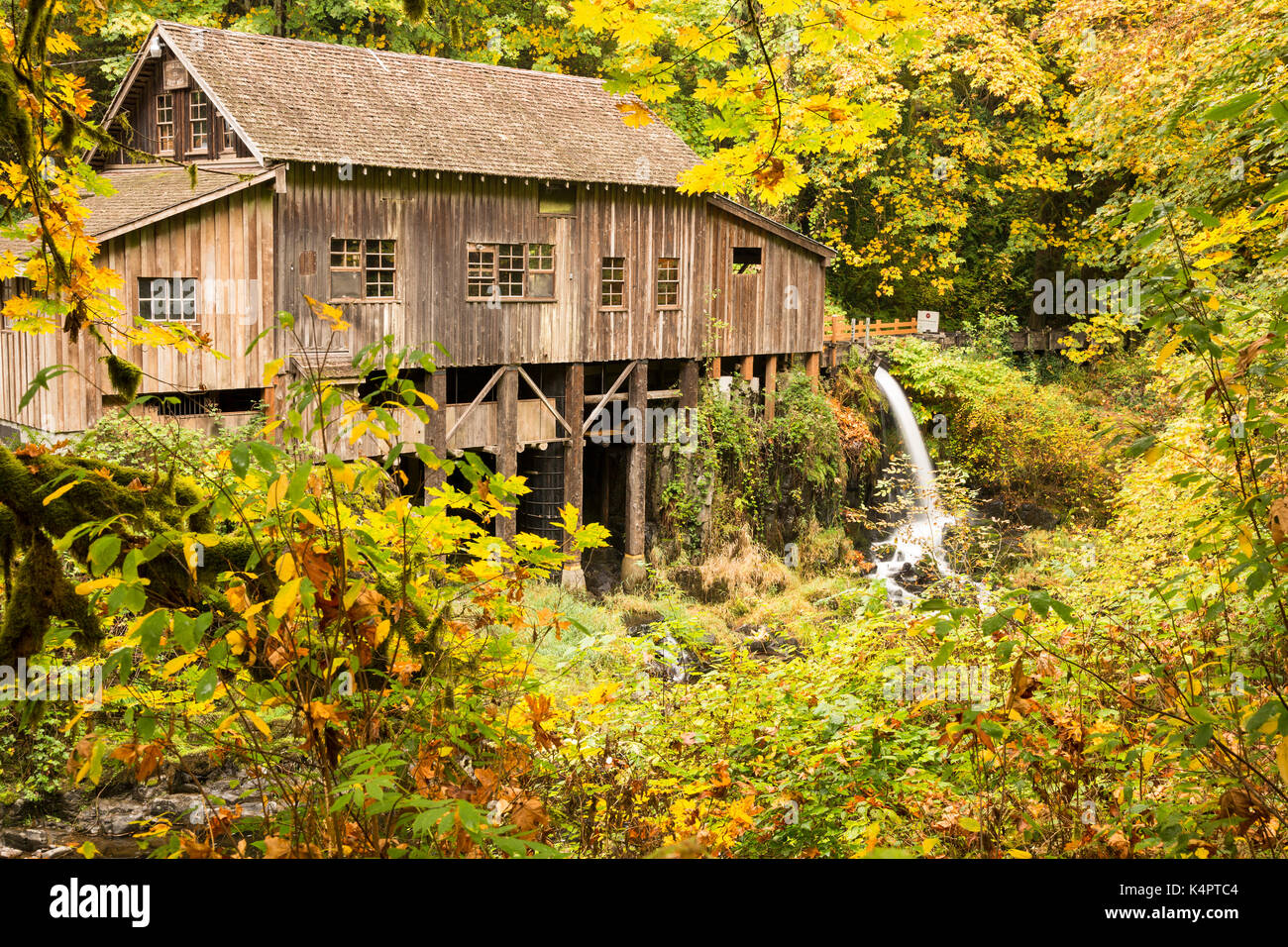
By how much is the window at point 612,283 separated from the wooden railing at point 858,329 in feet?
24.7

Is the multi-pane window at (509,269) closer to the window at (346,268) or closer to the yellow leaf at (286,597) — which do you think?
the window at (346,268)

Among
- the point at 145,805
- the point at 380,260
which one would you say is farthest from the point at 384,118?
the point at 145,805

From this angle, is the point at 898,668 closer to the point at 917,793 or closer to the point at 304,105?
the point at 917,793

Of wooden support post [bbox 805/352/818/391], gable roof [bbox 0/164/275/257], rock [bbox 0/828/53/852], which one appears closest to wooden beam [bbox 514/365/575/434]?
gable roof [bbox 0/164/275/257]

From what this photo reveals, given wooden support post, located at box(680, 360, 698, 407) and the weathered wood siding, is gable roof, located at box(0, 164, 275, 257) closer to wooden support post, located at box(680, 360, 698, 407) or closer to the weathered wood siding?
the weathered wood siding

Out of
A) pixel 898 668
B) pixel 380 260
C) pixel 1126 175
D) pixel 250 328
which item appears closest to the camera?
pixel 898 668

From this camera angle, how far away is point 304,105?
16094mm

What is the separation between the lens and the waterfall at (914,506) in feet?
71.0

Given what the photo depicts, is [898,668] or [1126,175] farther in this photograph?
[1126,175]

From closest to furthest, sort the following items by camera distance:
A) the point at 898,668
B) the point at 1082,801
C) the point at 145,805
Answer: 1. the point at 1082,801
2. the point at 898,668
3. the point at 145,805

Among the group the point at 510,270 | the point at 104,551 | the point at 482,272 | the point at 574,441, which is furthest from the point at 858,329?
the point at 104,551

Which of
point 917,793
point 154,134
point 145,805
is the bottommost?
point 145,805
